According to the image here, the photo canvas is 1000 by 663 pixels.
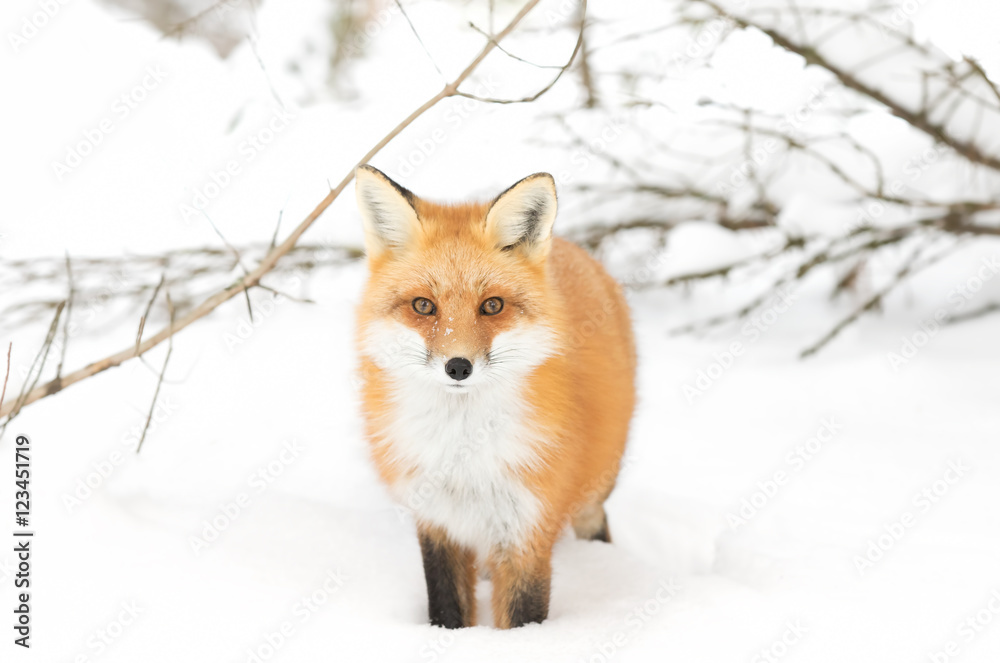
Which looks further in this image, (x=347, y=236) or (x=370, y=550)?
(x=347, y=236)

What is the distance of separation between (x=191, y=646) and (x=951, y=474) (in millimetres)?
2679

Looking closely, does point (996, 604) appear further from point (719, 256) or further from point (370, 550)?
point (719, 256)

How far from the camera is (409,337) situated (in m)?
1.77

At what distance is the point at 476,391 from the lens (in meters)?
1.87

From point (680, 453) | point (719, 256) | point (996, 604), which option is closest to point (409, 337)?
point (996, 604)
